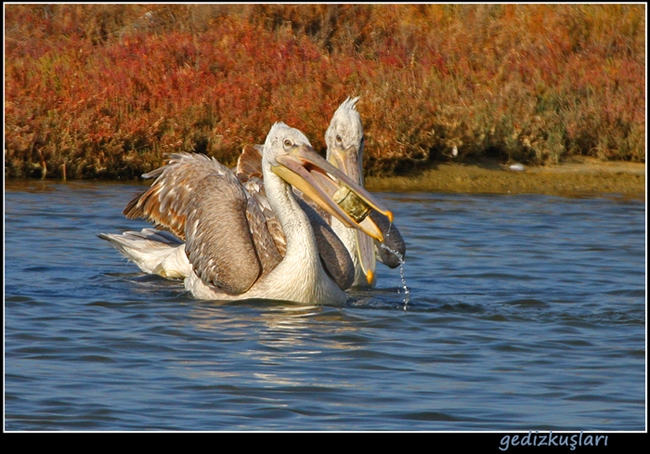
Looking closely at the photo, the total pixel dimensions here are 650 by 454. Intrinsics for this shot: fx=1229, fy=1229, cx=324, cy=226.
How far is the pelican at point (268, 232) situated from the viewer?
695 centimetres

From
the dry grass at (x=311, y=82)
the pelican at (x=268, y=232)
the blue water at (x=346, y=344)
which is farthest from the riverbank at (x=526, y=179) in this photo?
the pelican at (x=268, y=232)

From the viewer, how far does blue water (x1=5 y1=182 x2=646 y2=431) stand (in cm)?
502

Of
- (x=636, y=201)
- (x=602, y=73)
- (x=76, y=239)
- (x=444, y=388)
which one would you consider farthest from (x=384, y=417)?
(x=602, y=73)

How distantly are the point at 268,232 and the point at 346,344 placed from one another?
1.51 meters

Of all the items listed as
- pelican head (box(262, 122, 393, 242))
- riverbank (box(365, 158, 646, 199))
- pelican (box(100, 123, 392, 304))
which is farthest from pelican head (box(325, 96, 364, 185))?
riverbank (box(365, 158, 646, 199))

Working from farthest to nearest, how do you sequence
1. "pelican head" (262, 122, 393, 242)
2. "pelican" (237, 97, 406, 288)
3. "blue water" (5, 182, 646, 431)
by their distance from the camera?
"pelican" (237, 97, 406, 288) < "pelican head" (262, 122, 393, 242) < "blue water" (5, 182, 646, 431)


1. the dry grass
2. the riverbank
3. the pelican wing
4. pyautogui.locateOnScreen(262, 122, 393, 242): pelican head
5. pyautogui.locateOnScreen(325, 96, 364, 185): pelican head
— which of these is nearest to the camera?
pyautogui.locateOnScreen(262, 122, 393, 242): pelican head

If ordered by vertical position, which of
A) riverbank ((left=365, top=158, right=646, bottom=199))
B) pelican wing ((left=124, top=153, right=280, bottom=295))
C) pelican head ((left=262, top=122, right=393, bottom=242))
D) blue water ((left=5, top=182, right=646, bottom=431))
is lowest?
blue water ((left=5, top=182, right=646, bottom=431))

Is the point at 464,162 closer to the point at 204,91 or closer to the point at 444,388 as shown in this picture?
the point at 204,91

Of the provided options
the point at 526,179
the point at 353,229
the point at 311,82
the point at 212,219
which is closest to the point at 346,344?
the point at 212,219

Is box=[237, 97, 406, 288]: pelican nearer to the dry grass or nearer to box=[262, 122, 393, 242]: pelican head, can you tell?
box=[262, 122, 393, 242]: pelican head

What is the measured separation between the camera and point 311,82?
12.4 m

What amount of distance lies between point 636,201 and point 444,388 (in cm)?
654

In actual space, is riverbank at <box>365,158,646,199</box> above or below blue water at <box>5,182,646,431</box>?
above
